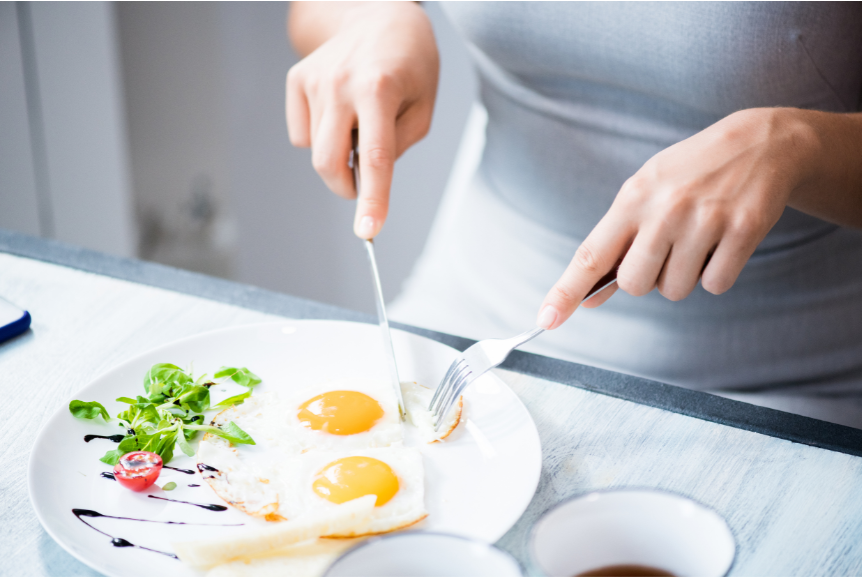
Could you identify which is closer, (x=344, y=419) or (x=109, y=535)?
(x=109, y=535)

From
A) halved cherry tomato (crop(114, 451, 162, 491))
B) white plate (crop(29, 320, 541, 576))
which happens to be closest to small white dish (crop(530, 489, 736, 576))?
white plate (crop(29, 320, 541, 576))

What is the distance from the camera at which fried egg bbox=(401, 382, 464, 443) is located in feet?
2.63

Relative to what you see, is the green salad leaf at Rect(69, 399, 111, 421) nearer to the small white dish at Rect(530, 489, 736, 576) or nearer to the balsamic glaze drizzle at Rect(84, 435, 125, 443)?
the balsamic glaze drizzle at Rect(84, 435, 125, 443)

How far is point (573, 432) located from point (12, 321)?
757 mm

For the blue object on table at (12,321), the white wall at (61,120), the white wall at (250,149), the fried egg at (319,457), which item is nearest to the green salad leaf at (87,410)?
the fried egg at (319,457)

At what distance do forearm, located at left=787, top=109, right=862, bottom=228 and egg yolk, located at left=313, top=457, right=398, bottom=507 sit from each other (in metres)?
0.63

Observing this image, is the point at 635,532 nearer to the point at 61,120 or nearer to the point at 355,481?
the point at 355,481

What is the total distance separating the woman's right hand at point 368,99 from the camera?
1.01m

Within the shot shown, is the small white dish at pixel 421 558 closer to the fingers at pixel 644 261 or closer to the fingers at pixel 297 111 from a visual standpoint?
the fingers at pixel 644 261

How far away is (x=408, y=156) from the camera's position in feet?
9.23

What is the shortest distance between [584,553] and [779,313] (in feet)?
2.94

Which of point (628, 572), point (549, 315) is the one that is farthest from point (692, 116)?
point (628, 572)

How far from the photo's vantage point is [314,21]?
4.88ft

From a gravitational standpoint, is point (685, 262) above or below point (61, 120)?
above
